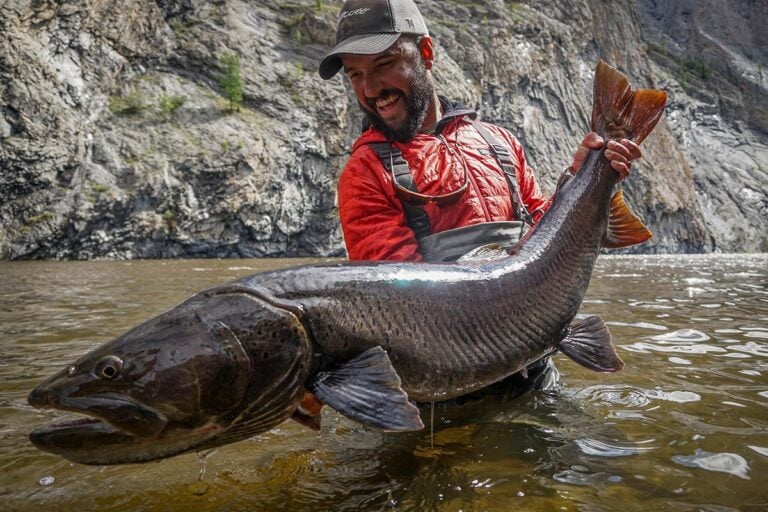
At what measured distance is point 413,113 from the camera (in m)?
3.79

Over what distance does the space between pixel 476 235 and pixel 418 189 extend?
0.56m

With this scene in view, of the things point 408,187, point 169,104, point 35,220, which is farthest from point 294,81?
point 408,187

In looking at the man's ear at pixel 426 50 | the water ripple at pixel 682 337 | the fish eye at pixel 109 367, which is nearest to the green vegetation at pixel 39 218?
the man's ear at pixel 426 50

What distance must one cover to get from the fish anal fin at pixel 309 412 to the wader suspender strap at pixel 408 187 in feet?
5.32

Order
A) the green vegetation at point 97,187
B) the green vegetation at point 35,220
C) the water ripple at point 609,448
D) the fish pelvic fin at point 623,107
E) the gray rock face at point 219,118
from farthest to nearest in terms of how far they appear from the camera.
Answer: the green vegetation at point 97,187 < the gray rock face at point 219,118 < the green vegetation at point 35,220 < the fish pelvic fin at point 623,107 < the water ripple at point 609,448

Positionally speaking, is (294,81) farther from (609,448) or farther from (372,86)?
(609,448)

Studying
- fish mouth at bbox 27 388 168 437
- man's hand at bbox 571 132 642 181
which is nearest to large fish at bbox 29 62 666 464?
fish mouth at bbox 27 388 168 437

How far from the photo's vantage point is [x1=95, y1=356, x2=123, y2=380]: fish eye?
180 cm

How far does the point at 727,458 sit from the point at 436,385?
137cm

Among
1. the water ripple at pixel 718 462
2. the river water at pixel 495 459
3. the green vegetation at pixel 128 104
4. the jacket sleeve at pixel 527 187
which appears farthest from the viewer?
the green vegetation at pixel 128 104

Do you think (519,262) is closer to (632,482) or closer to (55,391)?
(632,482)

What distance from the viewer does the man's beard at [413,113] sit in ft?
12.4

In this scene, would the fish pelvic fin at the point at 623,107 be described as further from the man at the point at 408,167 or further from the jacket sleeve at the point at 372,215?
the jacket sleeve at the point at 372,215

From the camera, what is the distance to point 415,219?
141 inches
